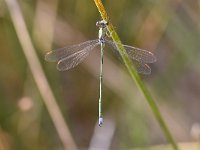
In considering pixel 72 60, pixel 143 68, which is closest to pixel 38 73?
pixel 72 60

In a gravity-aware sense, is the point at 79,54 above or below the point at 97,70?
above

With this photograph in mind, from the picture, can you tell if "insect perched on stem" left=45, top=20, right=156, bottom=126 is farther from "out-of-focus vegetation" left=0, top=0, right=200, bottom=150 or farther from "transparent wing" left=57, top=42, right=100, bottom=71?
"out-of-focus vegetation" left=0, top=0, right=200, bottom=150

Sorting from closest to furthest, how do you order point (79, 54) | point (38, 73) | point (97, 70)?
point (79, 54), point (38, 73), point (97, 70)

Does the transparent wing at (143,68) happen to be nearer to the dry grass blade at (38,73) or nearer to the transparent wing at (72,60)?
the transparent wing at (72,60)

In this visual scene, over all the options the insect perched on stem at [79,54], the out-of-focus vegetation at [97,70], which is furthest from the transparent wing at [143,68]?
the out-of-focus vegetation at [97,70]

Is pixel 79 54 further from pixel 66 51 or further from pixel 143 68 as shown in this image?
pixel 143 68

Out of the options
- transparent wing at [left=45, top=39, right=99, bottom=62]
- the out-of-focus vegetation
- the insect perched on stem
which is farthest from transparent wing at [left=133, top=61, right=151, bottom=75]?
the out-of-focus vegetation

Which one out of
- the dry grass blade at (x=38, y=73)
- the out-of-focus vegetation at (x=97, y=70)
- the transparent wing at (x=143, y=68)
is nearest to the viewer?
the transparent wing at (x=143, y=68)

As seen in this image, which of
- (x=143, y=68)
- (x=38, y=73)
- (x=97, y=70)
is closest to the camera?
(x=143, y=68)

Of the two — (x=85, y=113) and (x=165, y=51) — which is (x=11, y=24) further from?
(x=165, y=51)

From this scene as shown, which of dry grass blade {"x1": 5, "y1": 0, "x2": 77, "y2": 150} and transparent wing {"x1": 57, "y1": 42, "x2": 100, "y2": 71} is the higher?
transparent wing {"x1": 57, "y1": 42, "x2": 100, "y2": 71}
